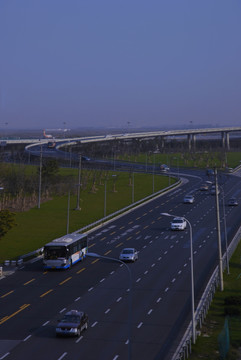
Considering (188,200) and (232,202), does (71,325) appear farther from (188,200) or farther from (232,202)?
(232,202)

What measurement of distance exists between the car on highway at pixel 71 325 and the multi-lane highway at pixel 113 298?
1.33ft

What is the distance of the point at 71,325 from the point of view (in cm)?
3253

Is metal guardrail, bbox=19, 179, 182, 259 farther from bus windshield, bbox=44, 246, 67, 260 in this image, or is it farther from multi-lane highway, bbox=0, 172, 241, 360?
bus windshield, bbox=44, 246, 67, 260

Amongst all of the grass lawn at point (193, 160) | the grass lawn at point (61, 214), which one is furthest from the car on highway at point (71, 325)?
the grass lawn at point (193, 160)

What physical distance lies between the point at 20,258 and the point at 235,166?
349 ft

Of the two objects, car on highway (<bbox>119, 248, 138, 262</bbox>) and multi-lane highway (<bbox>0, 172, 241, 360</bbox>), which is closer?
multi-lane highway (<bbox>0, 172, 241, 360</bbox>)

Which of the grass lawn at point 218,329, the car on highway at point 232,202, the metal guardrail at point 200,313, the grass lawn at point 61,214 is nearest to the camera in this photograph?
the metal guardrail at point 200,313

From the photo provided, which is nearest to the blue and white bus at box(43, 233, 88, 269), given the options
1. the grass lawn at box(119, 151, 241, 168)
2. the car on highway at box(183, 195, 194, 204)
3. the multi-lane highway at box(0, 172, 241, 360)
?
the multi-lane highway at box(0, 172, 241, 360)

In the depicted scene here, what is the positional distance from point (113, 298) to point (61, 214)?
40.2m

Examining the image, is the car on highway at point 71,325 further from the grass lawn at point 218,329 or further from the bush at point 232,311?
the bush at point 232,311

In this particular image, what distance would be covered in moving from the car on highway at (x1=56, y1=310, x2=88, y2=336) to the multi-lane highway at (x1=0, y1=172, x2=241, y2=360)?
405 mm

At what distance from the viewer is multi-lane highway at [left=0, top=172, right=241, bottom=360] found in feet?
101

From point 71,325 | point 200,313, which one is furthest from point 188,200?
point 71,325

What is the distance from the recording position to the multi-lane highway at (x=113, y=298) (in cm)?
3086
